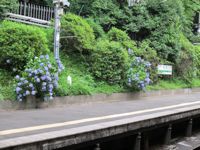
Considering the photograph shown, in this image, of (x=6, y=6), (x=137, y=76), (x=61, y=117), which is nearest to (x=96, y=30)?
(x=137, y=76)

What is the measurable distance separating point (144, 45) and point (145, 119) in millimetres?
9394

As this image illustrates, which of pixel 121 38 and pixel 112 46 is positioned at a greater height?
pixel 121 38

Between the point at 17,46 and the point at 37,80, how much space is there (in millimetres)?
1378

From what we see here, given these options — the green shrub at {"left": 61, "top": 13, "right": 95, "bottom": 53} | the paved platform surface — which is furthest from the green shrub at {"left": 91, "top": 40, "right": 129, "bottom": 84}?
Result: the paved platform surface

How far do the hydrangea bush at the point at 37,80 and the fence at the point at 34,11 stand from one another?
16.6 feet

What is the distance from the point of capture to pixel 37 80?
9781 mm

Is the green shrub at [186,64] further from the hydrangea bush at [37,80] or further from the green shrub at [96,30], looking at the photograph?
the hydrangea bush at [37,80]

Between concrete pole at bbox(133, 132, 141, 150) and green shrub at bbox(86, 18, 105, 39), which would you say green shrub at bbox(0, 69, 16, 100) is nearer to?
concrete pole at bbox(133, 132, 141, 150)

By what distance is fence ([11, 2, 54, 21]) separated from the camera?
1515 cm

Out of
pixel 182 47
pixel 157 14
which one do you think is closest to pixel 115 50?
pixel 157 14

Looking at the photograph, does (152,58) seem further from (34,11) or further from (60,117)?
(60,117)

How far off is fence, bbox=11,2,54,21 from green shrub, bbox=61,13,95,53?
Answer: 6.48ft

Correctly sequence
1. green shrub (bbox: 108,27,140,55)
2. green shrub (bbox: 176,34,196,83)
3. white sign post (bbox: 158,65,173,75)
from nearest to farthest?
green shrub (bbox: 108,27,140,55) → white sign post (bbox: 158,65,173,75) → green shrub (bbox: 176,34,196,83)

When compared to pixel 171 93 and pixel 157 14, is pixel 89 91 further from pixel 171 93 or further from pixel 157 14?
pixel 157 14
